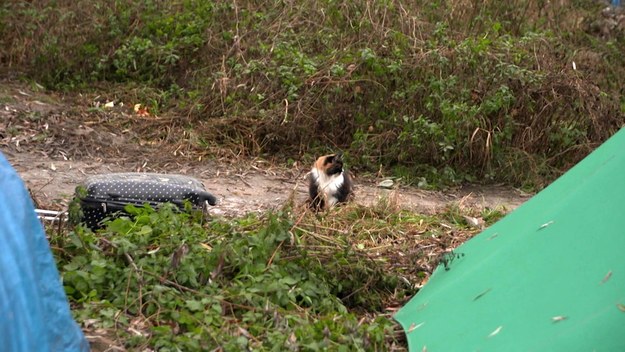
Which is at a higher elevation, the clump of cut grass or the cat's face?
the clump of cut grass

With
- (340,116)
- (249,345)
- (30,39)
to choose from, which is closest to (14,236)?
(249,345)

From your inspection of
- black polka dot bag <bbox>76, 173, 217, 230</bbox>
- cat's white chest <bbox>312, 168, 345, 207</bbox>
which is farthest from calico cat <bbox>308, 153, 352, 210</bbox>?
black polka dot bag <bbox>76, 173, 217, 230</bbox>

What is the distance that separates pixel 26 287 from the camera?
4.29 metres

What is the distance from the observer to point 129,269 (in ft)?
19.4

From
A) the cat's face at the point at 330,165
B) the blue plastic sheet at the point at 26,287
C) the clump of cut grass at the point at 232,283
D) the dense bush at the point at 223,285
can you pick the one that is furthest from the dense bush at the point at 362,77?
the blue plastic sheet at the point at 26,287

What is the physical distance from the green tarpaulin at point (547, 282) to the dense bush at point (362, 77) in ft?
15.9

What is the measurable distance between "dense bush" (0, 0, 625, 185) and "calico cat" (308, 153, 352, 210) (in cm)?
142

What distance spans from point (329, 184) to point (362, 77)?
2.37 m

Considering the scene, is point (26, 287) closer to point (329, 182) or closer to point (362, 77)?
point (329, 182)

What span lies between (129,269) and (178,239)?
45cm

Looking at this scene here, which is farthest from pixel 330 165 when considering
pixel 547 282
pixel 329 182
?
pixel 547 282

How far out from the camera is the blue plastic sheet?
414 cm

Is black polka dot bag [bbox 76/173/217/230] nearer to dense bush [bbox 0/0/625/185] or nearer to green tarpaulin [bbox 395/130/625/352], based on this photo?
green tarpaulin [bbox 395/130/625/352]

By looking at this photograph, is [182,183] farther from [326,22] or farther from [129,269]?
[326,22]
